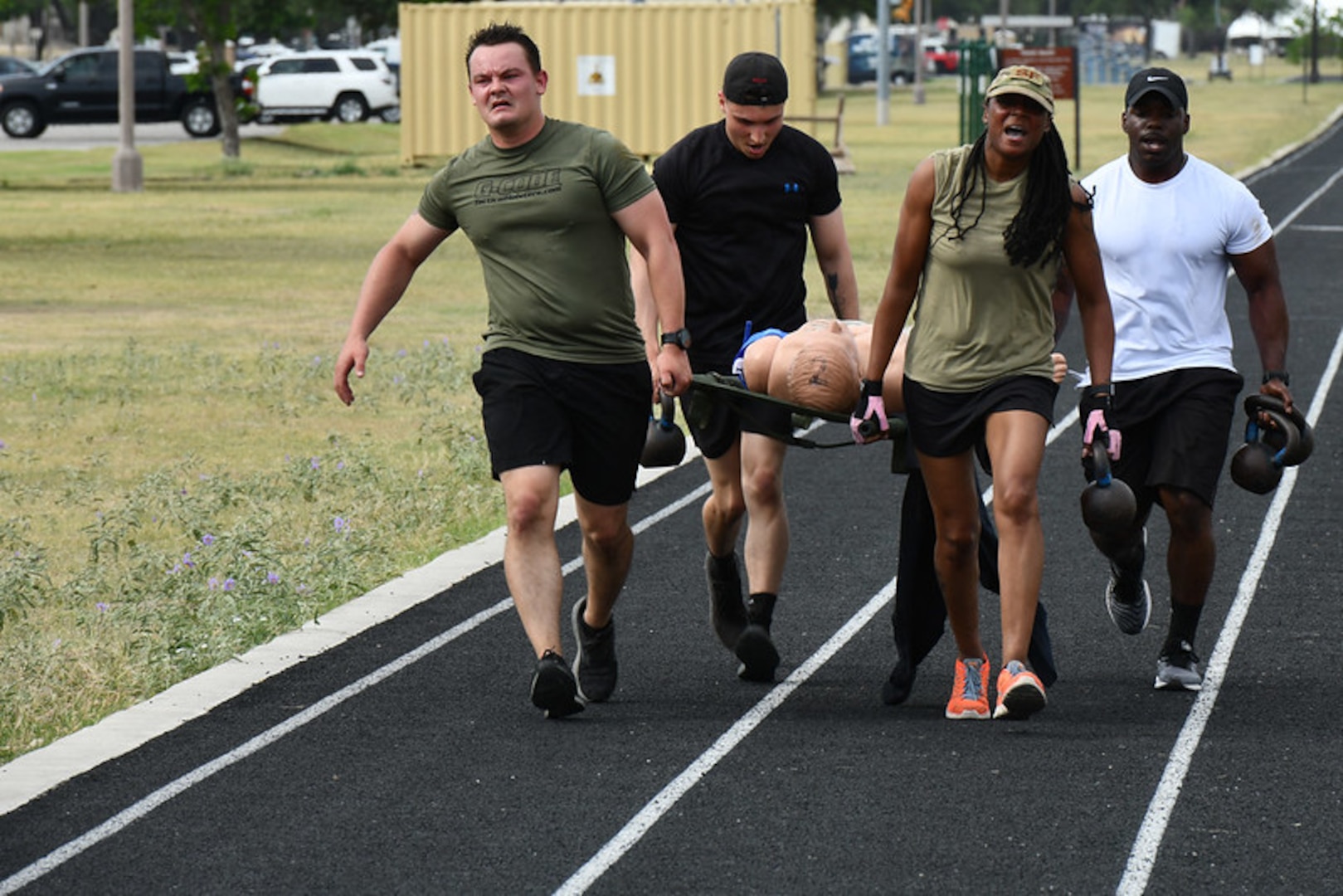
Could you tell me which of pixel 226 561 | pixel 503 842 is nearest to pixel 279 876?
pixel 503 842

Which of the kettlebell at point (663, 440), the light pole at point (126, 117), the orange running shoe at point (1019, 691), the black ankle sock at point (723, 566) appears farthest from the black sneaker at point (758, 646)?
the light pole at point (126, 117)

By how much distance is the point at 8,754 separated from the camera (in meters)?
6.79

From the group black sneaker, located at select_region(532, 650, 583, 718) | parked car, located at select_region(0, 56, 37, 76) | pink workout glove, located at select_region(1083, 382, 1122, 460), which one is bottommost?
black sneaker, located at select_region(532, 650, 583, 718)

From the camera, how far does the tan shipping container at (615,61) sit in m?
40.0

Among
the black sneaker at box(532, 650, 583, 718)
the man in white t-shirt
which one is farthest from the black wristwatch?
the man in white t-shirt

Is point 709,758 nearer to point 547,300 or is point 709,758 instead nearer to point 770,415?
point 770,415

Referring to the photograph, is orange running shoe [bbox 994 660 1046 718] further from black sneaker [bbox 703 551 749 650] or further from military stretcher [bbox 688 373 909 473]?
black sneaker [bbox 703 551 749 650]

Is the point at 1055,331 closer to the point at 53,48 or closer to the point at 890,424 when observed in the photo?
the point at 890,424

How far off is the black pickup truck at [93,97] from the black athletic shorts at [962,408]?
44417 mm

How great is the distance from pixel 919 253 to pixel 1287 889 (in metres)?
2.09

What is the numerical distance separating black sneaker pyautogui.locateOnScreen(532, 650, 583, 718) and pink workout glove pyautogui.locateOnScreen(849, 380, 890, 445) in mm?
1045

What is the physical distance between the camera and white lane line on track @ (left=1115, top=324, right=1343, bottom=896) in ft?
18.6

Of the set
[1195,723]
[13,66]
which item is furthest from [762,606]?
[13,66]

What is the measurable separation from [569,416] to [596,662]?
2.70 feet
